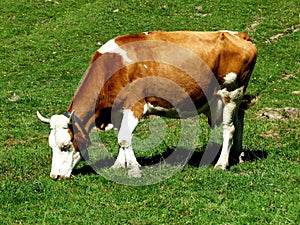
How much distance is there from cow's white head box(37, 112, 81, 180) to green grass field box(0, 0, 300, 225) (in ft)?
0.92

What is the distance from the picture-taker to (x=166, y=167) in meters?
11.2

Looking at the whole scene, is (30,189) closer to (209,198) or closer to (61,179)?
(61,179)

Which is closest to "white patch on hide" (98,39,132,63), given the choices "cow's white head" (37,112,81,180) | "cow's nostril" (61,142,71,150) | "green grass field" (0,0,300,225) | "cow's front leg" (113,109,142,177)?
"cow's front leg" (113,109,142,177)

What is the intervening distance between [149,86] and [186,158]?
209 centimetres

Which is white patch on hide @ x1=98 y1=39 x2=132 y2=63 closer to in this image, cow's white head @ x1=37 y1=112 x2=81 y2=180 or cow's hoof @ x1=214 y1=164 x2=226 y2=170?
cow's white head @ x1=37 y1=112 x2=81 y2=180

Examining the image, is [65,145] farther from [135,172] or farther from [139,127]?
[139,127]

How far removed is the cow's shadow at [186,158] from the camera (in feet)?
38.3

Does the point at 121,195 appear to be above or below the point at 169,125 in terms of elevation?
Answer: above

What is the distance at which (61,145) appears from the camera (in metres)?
10.7

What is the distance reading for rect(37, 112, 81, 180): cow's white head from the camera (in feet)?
35.0

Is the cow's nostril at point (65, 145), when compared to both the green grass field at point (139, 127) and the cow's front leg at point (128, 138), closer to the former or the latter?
the green grass field at point (139, 127)

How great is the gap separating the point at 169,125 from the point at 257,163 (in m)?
5.31

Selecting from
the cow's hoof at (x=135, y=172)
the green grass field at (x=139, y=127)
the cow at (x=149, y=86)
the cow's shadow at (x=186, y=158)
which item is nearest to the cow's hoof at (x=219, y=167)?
the cow at (x=149, y=86)

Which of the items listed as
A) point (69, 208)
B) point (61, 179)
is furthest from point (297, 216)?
point (61, 179)
